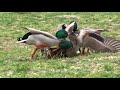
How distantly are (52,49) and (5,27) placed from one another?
18.3 ft

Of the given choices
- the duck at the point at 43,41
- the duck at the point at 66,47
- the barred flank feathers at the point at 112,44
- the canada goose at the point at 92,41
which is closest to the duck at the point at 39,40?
the duck at the point at 43,41

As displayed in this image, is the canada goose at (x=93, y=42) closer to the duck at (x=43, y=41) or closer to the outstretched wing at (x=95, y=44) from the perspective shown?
the outstretched wing at (x=95, y=44)

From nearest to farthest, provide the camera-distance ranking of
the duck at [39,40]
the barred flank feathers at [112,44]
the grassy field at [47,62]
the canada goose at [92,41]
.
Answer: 1. the grassy field at [47,62]
2. the duck at [39,40]
3. the canada goose at [92,41]
4. the barred flank feathers at [112,44]

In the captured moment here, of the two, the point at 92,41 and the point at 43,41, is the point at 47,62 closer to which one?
the point at 43,41

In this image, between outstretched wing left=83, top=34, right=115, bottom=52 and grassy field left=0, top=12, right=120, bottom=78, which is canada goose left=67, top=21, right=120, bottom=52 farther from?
grassy field left=0, top=12, right=120, bottom=78

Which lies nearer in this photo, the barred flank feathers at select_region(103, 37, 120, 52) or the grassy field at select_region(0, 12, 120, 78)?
the grassy field at select_region(0, 12, 120, 78)

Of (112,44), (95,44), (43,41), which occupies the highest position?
(43,41)

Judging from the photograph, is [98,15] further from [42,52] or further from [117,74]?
[117,74]

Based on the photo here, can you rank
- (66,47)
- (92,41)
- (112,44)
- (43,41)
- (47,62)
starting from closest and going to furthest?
(47,62), (43,41), (66,47), (92,41), (112,44)

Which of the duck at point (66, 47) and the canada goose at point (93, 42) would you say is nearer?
the duck at point (66, 47)

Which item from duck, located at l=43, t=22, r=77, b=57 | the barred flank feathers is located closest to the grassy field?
duck, located at l=43, t=22, r=77, b=57

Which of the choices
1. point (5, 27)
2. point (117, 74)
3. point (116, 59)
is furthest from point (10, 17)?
point (117, 74)

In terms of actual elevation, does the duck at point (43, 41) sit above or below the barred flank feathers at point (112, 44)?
above

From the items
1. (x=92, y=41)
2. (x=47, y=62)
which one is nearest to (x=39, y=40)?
(x=47, y=62)
